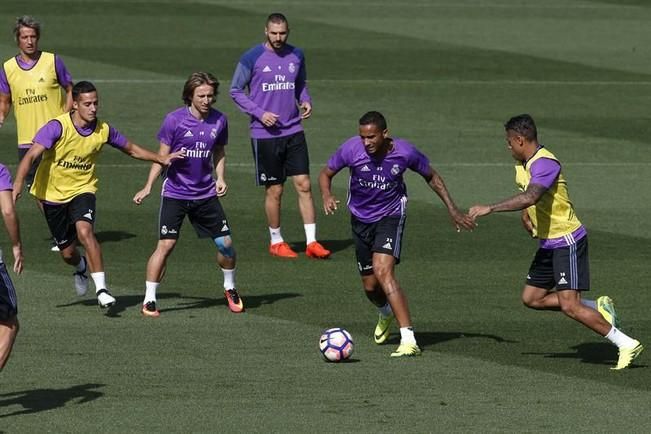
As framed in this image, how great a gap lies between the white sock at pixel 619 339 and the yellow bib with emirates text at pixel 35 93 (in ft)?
25.5

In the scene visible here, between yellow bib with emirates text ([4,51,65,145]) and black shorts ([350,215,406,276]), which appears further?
yellow bib with emirates text ([4,51,65,145])

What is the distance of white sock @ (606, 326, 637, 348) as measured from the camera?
41.3 ft

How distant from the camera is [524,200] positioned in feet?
40.6

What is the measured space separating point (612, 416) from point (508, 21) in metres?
26.2

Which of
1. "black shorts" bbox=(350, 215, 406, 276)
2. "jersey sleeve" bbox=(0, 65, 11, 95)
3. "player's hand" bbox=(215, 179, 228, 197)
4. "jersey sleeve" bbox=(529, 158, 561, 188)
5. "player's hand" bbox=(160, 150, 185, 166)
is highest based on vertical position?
"jersey sleeve" bbox=(0, 65, 11, 95)

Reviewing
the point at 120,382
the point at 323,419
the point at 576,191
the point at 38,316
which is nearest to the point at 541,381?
the point at 323,419

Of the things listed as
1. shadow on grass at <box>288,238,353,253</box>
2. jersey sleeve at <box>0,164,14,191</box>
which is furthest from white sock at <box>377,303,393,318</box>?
shadow on grass at <box>288,238,353,253</box>

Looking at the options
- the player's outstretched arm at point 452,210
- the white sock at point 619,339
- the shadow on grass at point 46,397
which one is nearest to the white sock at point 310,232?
the player's outstretched arm at point 452,210

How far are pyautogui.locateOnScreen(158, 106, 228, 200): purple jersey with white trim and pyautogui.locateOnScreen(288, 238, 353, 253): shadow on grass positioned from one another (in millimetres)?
3417

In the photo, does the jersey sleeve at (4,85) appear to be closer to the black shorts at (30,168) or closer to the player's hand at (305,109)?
the black shorts at (30,168)

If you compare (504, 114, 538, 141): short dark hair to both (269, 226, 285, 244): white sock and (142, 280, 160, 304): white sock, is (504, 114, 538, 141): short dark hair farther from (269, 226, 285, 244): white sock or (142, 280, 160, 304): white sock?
(269, 226, 285, 244): white sock

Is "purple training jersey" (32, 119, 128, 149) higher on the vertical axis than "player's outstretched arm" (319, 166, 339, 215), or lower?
higher

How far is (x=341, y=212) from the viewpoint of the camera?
20359mm

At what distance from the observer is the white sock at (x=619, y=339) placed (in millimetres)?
12601
